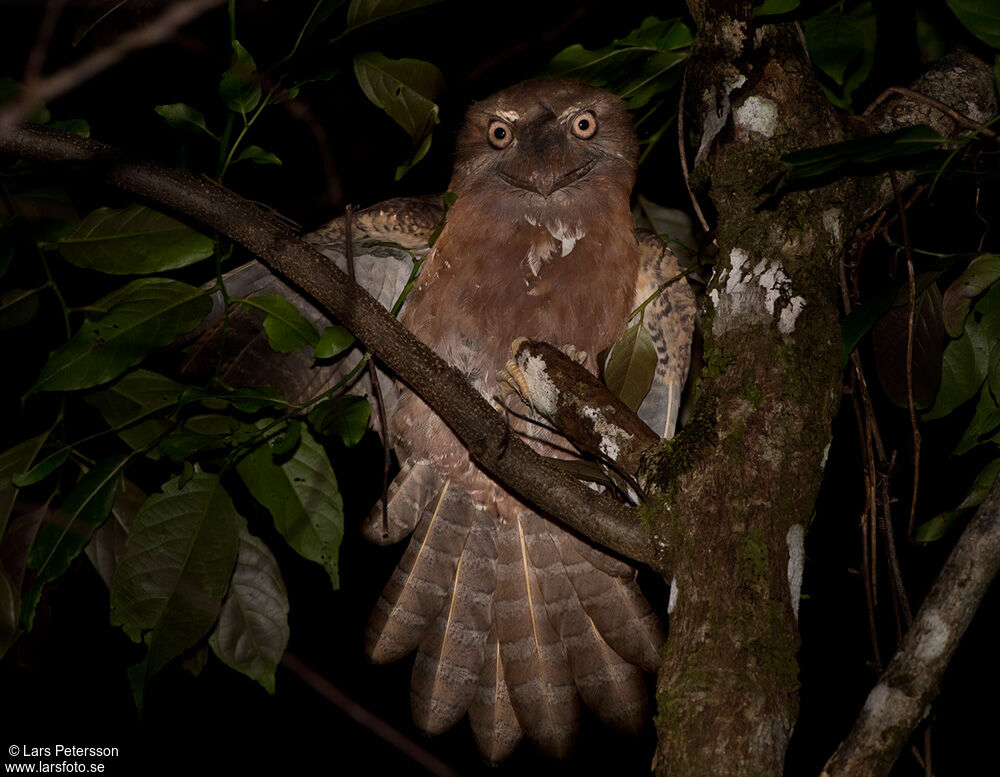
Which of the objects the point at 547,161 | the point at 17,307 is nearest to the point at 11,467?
the point at 17,307

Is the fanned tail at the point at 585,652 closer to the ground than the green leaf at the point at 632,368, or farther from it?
closer to the ground

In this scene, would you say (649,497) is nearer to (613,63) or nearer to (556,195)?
(613,63)

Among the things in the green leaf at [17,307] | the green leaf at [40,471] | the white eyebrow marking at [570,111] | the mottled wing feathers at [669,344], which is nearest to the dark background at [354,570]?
the white eyebrow marking at [570,111]

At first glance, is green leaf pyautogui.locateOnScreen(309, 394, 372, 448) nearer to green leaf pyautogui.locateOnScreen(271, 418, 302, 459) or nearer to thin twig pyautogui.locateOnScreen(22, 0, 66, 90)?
green leaf pyautogui.locateOnScreen(271, 418, 302, 459)

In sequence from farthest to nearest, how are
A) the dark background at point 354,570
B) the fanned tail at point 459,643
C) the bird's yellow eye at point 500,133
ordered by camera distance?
1. the dark background at point 354,570
2. the bird's yellow eye at point 500,133
3. the fanned tail at point 459,643

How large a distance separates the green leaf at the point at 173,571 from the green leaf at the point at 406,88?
30.5 inches

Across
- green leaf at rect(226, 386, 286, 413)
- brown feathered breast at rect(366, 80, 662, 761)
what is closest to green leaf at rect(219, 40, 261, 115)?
green leaf at rect(226, 386, 286, 413)

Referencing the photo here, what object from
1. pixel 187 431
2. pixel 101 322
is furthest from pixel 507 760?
pixel 101 322

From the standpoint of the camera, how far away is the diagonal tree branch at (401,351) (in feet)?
4.43

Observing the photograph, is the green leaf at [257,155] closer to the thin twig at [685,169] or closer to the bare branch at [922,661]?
the thin twig at [685,169]

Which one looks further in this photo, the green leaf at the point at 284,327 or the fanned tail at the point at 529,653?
the fanned tail at the point at 529,653

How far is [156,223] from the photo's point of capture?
1.59 metres

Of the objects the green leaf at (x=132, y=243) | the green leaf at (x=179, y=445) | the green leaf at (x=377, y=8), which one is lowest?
the green leaf at (x=179, y=445)

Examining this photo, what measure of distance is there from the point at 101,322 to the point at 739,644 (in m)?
1.18
